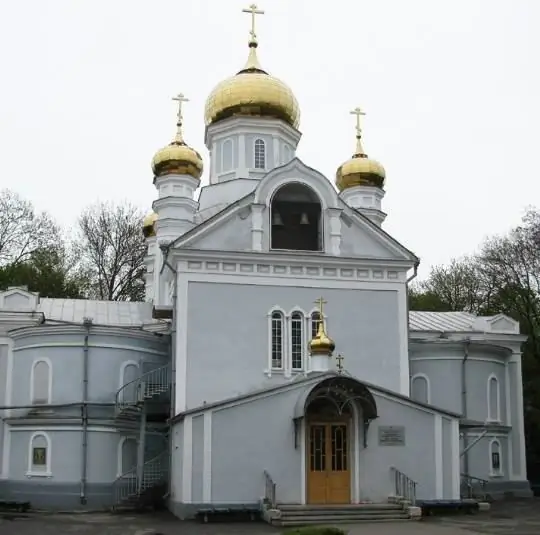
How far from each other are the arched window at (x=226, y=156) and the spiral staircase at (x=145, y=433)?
22.6 feet

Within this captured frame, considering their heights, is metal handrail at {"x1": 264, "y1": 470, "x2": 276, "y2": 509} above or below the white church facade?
below

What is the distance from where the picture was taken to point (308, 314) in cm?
2111

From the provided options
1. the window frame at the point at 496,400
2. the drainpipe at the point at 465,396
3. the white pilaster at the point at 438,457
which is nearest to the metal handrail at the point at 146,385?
the white pilaster at the point at 438,457

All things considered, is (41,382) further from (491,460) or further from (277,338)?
(491,460)

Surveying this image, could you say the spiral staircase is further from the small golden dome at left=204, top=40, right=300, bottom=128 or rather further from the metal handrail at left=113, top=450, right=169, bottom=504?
the small golden dome at left=204, top=40, right=300, bottom=128

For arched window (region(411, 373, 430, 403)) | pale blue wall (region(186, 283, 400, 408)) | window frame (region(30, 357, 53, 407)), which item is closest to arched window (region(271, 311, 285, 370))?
pale blue wall (region(186, 283, 400, 408))

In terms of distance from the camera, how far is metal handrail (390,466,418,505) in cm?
1848

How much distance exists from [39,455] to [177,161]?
34.8ft

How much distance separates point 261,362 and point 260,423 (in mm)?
2374

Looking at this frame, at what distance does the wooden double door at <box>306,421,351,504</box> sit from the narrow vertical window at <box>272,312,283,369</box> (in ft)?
7.62

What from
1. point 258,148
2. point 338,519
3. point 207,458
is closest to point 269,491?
point 207,458

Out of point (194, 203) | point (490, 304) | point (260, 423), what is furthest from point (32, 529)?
point (490, 304)

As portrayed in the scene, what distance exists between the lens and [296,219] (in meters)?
21.9

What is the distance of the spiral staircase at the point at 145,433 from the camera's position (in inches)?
808
